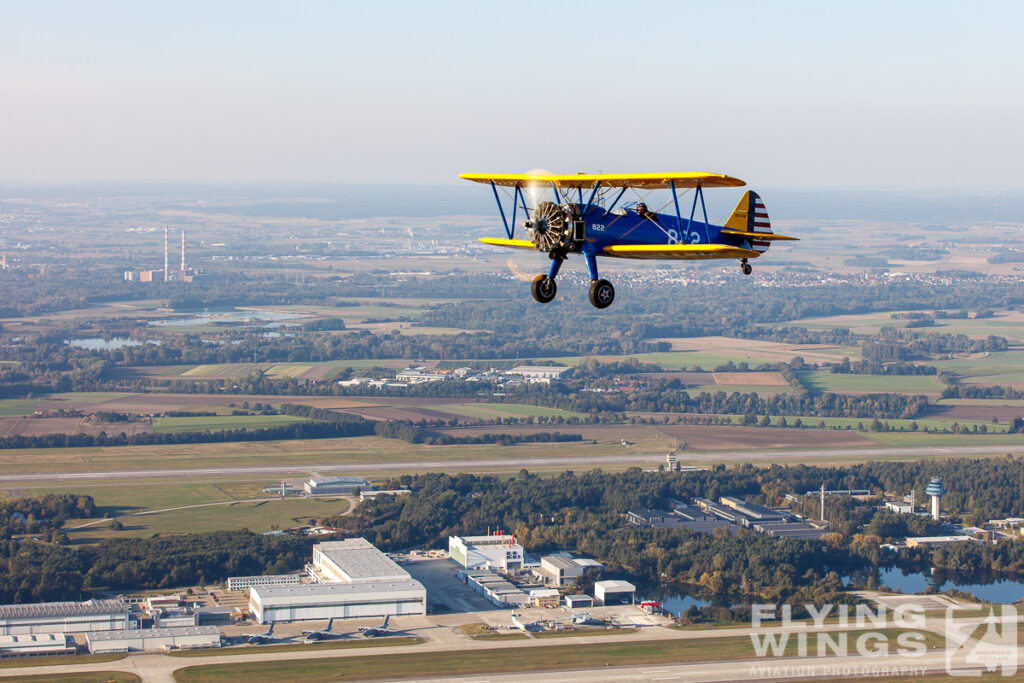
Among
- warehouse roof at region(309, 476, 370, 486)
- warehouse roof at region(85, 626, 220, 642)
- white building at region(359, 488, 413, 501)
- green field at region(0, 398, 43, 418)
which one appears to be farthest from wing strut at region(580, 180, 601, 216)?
green field at region(0, 398, 43, 418)

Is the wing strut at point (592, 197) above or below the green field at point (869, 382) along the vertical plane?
above

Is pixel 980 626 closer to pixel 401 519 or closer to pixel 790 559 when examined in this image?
pixel 790 559

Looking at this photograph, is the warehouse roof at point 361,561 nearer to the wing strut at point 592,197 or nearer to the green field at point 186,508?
the green field at point 186,508

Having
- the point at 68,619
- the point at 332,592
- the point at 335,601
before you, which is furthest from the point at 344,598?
the point at 68,619

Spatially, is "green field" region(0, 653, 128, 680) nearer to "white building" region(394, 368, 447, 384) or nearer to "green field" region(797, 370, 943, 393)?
"white building" region(394, 368, 447, 384)

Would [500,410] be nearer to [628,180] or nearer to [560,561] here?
[560,561]

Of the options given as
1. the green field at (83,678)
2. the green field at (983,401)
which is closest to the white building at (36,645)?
the green field at (83,678)

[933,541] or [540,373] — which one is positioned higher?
[540,373]
